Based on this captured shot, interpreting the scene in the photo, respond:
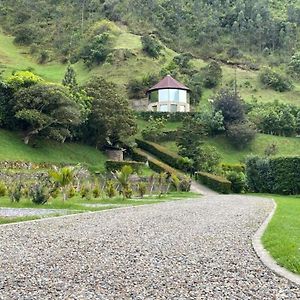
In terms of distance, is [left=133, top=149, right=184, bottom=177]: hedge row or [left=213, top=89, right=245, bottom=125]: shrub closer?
[left=133, top=149, right=184, bottom=177]: hedge row

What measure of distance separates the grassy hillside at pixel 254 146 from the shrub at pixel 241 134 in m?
0.66

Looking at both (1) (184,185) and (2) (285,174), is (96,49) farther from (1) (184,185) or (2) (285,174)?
(2) (285,174)

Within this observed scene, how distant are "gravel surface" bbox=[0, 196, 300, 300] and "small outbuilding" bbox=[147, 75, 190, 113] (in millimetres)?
57724

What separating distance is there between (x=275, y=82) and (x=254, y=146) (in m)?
29.0

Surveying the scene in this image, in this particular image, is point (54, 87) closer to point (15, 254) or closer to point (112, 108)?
point (112, 108)

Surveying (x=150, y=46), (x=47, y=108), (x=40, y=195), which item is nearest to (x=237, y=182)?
(x=47, y=108)

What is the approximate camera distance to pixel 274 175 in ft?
132

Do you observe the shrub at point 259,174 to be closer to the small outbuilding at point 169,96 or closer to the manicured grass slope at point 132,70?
the small outbuilding at point 169,96

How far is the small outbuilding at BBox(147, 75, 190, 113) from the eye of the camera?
72375 millimetres

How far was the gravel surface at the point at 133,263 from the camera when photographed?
690 cm

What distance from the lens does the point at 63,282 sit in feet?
24.3

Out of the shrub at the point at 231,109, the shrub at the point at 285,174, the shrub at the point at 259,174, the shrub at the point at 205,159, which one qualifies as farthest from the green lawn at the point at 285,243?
the shrub at the point at 231,109

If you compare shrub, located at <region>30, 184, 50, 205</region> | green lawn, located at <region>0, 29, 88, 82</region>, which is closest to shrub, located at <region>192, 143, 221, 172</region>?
shrub, located at <region>30, 184, 50, 205</region>

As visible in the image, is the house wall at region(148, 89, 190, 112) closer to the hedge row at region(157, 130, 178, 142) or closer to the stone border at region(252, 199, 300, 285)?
the hedge row at region(157, 130, 178, 142)
